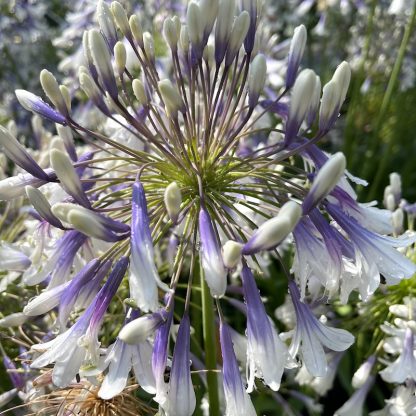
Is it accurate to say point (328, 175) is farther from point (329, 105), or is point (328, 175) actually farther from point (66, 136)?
point (66, 136)

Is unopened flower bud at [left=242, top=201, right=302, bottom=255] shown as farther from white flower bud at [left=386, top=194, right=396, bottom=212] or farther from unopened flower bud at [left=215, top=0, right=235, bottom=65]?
white flower bud at [left=386, top=194, right=396, bottom=212]

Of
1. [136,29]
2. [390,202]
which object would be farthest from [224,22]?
[390,202]

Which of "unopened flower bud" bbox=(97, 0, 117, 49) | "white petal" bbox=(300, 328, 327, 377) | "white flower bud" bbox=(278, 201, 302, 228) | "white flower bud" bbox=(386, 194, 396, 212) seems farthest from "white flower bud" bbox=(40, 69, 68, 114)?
"white flower bud" bbox=(386, 194, 396, 212)

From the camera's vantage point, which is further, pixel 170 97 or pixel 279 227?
pixel 170 97

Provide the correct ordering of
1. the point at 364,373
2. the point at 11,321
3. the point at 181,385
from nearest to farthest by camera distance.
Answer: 1. the point at 181,385
2. the point at 11,321
3. the point at 364,373

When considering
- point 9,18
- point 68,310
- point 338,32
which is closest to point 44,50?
point 9,18

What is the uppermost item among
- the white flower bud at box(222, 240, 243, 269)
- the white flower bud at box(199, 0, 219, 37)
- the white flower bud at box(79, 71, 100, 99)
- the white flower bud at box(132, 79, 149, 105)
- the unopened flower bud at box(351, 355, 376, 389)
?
the white flower bud at box(199, 0, 219, 37)
